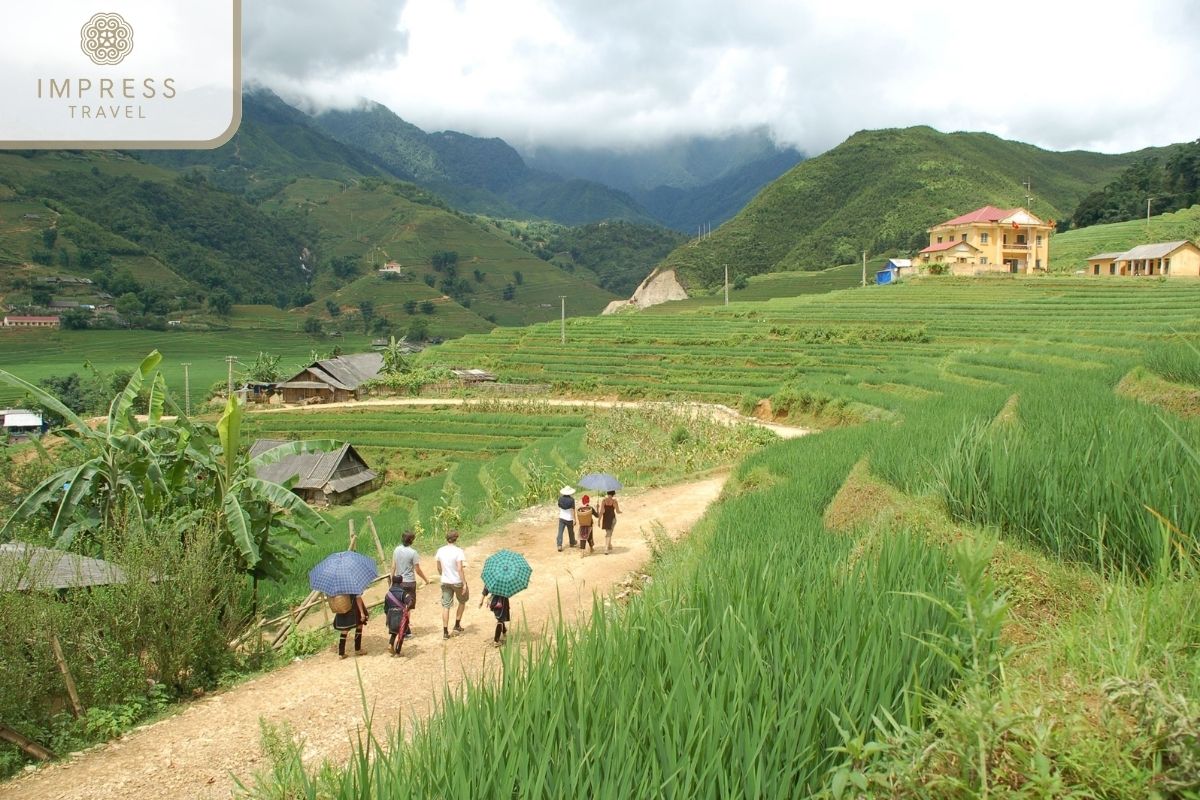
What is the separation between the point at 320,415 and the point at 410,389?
24.1 ft

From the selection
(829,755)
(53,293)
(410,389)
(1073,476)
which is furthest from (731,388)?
(53,293)

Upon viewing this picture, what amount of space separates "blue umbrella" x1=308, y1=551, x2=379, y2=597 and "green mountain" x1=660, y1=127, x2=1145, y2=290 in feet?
273

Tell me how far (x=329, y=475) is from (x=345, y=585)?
25.7 meters

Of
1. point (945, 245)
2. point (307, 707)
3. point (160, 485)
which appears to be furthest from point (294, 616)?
point (945, 245)

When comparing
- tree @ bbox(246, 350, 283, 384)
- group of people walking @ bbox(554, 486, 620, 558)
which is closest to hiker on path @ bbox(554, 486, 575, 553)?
group of people walking @ bbox(554, 486, 620, 558)

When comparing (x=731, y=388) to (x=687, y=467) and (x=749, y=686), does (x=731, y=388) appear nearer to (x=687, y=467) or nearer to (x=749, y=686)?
(x=687, y=467)

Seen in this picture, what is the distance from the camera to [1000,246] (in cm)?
5628

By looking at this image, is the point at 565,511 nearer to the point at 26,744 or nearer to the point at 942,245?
the point at 26,744

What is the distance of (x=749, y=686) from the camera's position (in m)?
2.69

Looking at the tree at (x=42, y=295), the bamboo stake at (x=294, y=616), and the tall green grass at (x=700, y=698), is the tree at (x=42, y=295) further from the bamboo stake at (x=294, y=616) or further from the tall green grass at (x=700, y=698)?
the tall green grass at (x=700, y=698)

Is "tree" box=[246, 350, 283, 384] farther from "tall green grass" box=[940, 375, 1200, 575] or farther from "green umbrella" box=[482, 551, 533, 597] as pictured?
"tall green grass" box=[940, 375, 1200, 575]

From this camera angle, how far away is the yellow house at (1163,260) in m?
44.1

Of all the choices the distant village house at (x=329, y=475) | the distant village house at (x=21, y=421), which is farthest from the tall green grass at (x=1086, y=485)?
the distant village house at (x=21, y=421)

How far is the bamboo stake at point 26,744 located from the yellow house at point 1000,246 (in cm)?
5837
